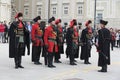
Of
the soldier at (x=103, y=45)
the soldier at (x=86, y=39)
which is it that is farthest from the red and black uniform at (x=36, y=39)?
the soldier at (x=103, y=45)

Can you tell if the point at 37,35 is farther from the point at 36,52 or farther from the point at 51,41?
the point at 51,41

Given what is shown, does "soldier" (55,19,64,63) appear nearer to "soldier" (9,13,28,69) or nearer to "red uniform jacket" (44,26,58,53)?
"red uniform jacket" (44,26,58,53)

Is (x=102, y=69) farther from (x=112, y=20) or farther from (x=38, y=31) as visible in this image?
(x=112, y=20)

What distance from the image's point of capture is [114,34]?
33812mm

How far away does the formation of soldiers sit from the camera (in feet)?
49.2

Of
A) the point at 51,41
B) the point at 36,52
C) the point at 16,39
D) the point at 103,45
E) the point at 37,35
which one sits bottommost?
the point at 36,52

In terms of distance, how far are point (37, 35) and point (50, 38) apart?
2.76 feet

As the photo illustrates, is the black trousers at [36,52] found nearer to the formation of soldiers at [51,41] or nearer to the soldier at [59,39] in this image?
A: the formation of soldiers at [51,41]

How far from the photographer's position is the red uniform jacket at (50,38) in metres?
15.7

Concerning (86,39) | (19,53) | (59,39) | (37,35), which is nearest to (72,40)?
(59,39)

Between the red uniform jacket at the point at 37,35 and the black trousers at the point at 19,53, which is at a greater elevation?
the red uniform jacket at the point at 37,35

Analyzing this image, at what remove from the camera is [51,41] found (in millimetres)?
15852

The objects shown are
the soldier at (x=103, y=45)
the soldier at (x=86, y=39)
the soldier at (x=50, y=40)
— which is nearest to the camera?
the soldier at (x=103, y=45)

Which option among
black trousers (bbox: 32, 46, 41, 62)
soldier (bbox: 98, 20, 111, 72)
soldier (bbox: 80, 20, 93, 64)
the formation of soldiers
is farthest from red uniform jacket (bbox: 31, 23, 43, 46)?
soldier (bbox: 98, 20, 111, 72)
